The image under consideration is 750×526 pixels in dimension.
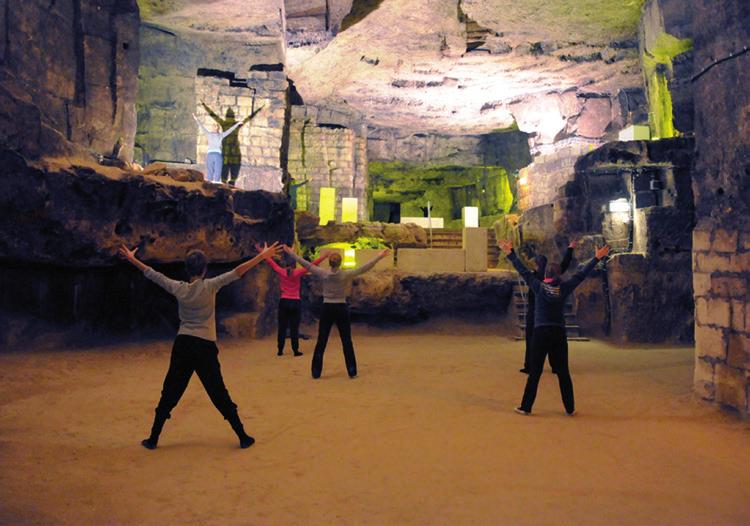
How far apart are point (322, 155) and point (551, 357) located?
53.3 feet

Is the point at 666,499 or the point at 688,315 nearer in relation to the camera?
the point at 666,499

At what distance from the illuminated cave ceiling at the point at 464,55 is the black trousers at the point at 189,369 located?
11.6 m

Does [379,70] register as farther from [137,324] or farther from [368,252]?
[137,324]

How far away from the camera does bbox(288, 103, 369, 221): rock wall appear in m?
→ 19.6

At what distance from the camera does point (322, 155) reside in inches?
781

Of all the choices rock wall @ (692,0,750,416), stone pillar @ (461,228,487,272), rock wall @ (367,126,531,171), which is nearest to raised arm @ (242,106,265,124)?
rock wall @ (367,126,531,171)

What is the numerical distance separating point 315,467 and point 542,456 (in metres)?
1.67

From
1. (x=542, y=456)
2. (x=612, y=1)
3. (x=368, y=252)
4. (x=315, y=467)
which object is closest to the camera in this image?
(x=315, y=467)

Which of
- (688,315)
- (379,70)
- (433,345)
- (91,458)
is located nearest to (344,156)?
(379,70)

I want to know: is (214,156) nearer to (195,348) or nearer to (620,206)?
(620,206)

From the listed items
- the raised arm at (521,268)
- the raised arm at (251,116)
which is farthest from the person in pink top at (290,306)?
the raised arm at (251,116)

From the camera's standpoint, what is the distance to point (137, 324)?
30.4 feet

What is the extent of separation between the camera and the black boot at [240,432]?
12.6 feet

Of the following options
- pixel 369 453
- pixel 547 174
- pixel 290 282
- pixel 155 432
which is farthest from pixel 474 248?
pixel 155 432
